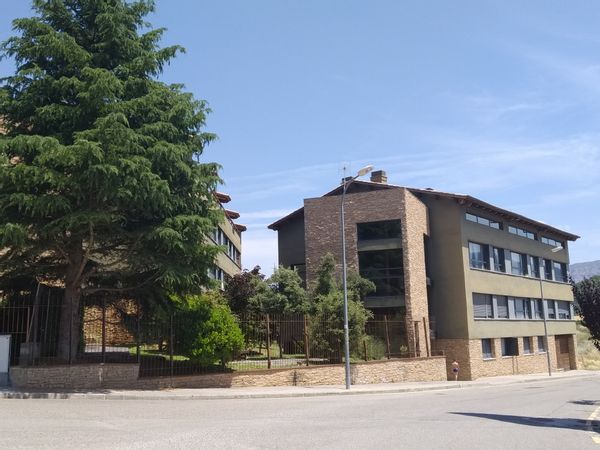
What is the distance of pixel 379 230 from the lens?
1401 inches

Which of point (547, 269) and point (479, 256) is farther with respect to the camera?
point (547, 269)

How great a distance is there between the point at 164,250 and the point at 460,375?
75.4 ft

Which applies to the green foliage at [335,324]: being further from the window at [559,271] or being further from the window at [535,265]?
the window at [559,271]

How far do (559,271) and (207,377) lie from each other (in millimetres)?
40335

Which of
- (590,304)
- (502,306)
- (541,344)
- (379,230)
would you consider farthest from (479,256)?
(590,304)

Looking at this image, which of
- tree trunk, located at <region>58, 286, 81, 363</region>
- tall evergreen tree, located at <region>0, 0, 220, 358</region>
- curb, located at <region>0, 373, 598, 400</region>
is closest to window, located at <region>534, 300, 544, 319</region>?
curb, located at <region>0, 373, 598, 400</region>

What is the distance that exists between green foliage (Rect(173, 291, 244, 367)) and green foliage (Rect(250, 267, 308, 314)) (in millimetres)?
9560

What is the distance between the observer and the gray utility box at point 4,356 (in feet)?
62.4

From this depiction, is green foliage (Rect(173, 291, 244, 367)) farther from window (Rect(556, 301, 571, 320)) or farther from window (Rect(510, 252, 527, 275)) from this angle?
window (Rect(556, 301, 571, 320))

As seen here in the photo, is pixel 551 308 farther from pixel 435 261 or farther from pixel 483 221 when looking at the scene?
pixel 435 261

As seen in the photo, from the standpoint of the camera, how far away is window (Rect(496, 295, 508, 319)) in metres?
40.7

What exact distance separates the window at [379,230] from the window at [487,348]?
9.75 meters

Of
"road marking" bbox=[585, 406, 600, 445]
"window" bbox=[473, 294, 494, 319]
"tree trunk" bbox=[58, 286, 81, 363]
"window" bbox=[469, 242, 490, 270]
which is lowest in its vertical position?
"road marking" bbox=[585, 406, 600, 445]

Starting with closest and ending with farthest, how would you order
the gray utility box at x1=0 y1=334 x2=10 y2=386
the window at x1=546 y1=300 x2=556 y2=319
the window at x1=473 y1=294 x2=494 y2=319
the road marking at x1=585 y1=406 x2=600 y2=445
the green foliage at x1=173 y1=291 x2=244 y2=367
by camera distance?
the road marking at x1=585 y1=406 x2=600 y2=445 → the gray utility box at x1=0 y1=334 x2=10 y2=386 → the green foliage at x1=173 y1=291 x2=244 y2=367 → the window at x1=473 y1=294 x2=494 y2=319 → the window at x1=546 y1=300 x2=556 y2=319
